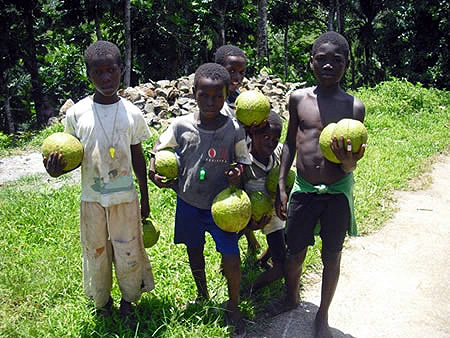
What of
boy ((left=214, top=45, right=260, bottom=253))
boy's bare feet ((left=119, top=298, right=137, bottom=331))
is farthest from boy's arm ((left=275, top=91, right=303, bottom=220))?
boy's bare feet ((left=119, top=298, right=137, bottom=331))

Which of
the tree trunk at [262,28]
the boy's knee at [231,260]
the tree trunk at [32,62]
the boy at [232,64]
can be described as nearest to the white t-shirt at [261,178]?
the boy's knee at [231,260]

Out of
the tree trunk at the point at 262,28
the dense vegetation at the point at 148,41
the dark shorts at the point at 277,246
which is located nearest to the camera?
the dark shorts at the point at 277,246

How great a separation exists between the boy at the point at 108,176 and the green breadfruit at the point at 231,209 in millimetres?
573

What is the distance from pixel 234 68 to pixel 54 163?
5.73 feet

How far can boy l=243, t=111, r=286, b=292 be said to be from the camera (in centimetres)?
318

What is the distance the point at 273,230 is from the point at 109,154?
1397mm

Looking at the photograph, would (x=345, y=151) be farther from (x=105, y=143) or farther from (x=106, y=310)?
(x=106, y=310)

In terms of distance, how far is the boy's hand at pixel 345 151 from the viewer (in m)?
2.39

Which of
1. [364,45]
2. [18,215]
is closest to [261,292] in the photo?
[18,215]

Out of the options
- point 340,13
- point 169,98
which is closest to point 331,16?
point 340,13

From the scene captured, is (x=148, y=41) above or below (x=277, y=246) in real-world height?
below

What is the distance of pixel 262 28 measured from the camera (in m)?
13.8

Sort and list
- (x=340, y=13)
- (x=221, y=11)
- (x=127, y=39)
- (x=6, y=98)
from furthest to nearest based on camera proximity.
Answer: (x=340, y=13)
(x=221, y=11)
(x=6, y=98)
(x=127, y=39)

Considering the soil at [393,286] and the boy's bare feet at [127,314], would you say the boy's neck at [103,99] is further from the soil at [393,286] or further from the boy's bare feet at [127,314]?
the soil at [393,286]
